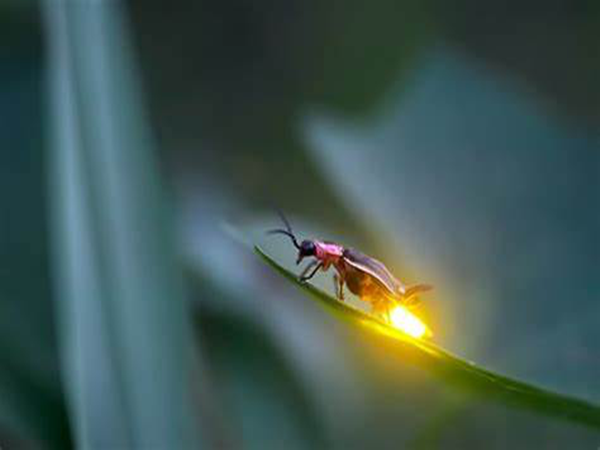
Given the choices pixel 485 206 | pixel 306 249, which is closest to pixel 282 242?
pixel 306 249

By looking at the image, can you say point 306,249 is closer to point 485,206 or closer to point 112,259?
point 112,259

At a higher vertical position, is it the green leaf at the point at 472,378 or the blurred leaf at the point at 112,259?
the blurred leaf at the point at 112,259

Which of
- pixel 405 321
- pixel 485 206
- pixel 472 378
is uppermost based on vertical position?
pixel 485 206

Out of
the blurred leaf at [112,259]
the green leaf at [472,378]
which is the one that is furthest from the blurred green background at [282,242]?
the green leaf at [472,378]

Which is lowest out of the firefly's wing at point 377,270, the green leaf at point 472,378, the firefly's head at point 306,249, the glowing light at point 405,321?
the green leaf at point 472,378

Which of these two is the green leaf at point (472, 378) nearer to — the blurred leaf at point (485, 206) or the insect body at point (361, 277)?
the insect body at point (361, 277)

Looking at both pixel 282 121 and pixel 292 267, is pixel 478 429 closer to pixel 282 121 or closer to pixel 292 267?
pixel 292 267
